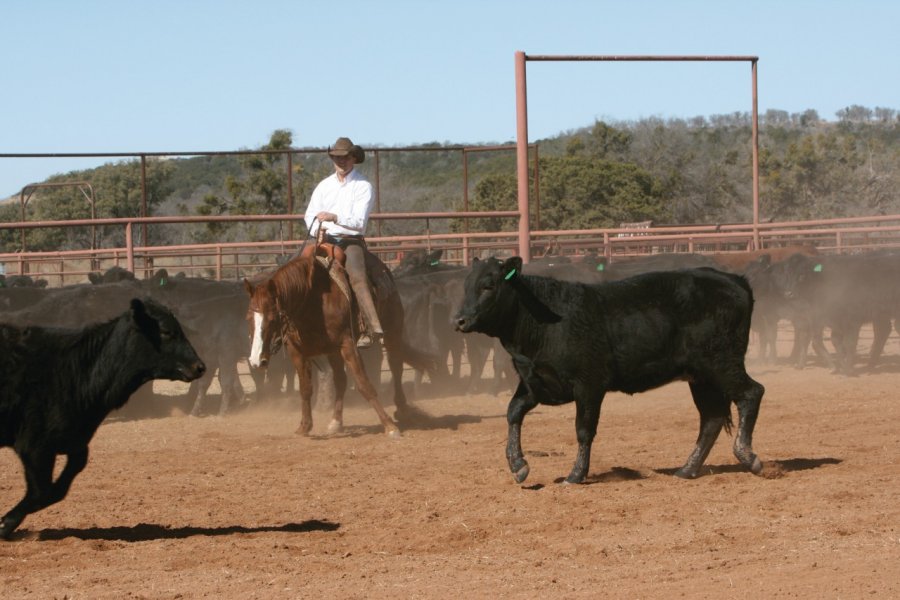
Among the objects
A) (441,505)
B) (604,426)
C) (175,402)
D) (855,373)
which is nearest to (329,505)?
(441,505)

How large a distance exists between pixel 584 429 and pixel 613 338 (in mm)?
643

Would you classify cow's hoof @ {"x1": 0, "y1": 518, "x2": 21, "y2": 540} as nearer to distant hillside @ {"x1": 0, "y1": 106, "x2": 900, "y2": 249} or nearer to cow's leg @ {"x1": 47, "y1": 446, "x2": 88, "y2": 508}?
cow's leg @ {"x1": 47, "y1": 446, "x2": 88, "y2": 508}

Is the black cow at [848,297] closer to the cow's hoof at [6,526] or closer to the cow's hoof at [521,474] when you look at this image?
the cow's hoof at [521,474]

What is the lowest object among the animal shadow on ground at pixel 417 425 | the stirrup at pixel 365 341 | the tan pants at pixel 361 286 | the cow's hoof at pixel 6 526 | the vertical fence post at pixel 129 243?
the animal shadow on ground at pixel 417 425

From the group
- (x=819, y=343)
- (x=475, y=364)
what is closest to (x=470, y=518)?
(x=475, y=364)

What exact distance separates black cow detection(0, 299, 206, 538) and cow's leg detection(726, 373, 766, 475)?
3.62 metres

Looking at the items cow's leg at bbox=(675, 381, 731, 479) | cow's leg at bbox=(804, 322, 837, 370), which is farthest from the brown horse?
cow's leg at bbox=(804, 322, 837, 370)

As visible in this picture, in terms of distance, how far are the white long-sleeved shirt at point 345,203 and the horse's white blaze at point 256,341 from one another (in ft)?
3.89

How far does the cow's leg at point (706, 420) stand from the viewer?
8.27 meters

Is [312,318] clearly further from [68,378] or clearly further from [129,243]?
[68,378]

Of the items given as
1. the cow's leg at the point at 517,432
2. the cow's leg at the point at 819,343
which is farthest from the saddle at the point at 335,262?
the cow's leg at the point at 819,343

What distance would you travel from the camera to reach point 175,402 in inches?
584

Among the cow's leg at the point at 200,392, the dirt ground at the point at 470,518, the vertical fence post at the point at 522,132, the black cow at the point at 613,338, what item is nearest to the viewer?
the dirt ground at the point at 470,518

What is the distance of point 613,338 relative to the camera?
27.0 feet
